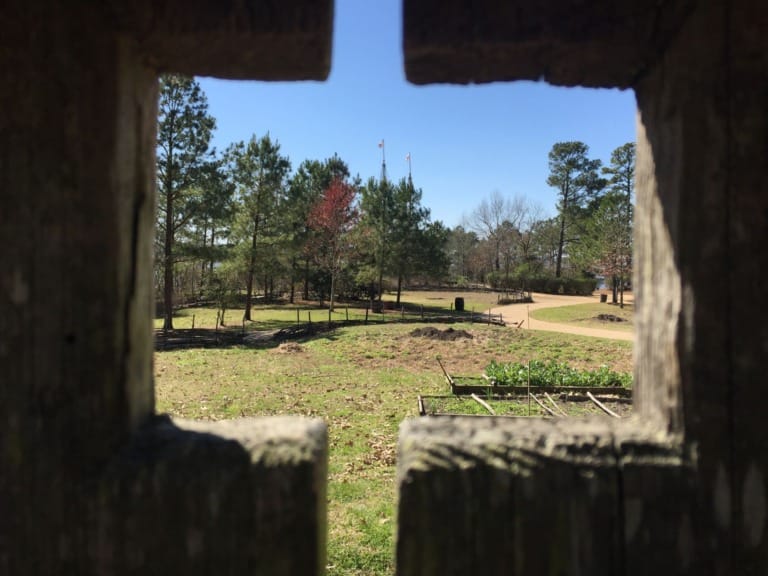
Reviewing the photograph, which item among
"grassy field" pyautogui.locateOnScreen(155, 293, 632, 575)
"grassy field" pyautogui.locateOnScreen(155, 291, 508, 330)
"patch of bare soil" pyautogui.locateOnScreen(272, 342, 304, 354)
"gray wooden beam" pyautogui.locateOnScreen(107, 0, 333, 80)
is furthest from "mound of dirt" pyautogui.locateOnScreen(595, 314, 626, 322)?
"gray wooden beam" pyautogui.locateOnScreen(107, 0, 333, 80)

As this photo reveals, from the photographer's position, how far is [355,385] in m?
12.1

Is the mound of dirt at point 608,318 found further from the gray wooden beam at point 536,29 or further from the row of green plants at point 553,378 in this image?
the gray wooden beam at point 536,29

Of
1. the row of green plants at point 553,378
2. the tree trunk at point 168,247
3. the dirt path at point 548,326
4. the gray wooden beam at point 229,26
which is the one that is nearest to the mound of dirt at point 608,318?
the dirt path at point 548,326

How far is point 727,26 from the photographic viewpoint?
84cm

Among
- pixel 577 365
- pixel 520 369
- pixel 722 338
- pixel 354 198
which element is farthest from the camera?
pixel 354 198

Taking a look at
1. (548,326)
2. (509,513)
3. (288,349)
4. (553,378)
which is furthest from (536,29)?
(548,326)

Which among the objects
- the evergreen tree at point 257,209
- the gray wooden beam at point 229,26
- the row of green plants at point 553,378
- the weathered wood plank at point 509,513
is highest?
the evergreen tree at point 257,209

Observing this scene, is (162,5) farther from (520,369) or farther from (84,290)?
(520,369)

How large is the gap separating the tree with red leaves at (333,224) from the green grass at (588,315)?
14428 mm

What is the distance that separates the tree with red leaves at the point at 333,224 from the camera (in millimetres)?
33094

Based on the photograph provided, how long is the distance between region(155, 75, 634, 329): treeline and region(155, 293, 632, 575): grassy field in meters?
7.40

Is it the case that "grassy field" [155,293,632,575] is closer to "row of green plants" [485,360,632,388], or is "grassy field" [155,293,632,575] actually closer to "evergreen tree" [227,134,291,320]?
"row of green plants" [485,360,632,388]

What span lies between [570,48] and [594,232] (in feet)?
139

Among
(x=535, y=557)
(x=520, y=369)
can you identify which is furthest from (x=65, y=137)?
(x=520, y=369)
